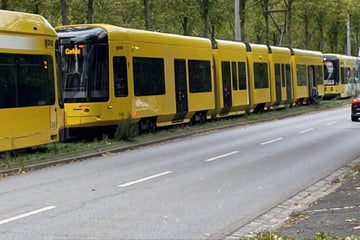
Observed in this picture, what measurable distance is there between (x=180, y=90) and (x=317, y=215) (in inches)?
672

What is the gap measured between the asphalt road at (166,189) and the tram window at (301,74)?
2165 cm

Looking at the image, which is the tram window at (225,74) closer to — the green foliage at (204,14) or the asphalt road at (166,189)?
the asphalt road at (166,189)

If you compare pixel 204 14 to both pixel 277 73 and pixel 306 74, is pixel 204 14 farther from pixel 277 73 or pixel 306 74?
pixel 306 74

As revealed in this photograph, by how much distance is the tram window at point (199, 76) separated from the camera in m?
26.7

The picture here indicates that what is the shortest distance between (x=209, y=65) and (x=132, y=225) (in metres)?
20.2

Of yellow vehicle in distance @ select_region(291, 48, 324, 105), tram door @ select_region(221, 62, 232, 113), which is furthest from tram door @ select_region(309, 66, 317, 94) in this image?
tram door @ select_region(221, 62, 232, 113)

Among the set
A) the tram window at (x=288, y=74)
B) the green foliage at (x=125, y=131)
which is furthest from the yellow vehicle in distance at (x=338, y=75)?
the green foliage at (x=125, y=131)

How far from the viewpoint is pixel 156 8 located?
45.2 meters

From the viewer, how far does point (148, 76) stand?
2316 centimetres

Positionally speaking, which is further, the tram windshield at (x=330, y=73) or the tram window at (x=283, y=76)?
the tram windshield at (x=330, y=73)

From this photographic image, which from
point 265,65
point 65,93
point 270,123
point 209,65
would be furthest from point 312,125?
point 65,93

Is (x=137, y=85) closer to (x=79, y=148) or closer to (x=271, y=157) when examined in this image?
(x=79, y=148)

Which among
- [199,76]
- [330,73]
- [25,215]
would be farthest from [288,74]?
[25,215]

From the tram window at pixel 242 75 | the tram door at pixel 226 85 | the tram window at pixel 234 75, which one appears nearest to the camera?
the tram door at pixel 226 85
